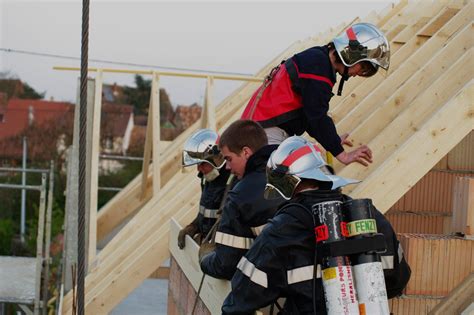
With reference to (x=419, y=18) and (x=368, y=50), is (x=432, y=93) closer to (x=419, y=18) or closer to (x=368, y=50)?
(x=368, y=50)

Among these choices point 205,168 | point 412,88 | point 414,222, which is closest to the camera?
point 412,88

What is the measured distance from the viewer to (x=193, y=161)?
267 inches

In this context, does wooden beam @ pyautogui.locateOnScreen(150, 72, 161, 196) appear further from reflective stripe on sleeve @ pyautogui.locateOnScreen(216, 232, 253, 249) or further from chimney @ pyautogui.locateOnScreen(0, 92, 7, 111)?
chimney @ pyautogui.locateOnScreen(0, 92, 7, 111)

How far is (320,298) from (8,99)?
40.0m

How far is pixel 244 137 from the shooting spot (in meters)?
4.91

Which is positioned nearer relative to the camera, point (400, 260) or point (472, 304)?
point (400, 260)

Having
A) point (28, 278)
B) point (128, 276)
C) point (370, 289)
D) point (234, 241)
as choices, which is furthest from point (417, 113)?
point (28, 278)

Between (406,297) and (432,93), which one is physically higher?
(432,93)

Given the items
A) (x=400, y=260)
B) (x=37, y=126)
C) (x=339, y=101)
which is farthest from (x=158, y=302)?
(x=37, y=126)

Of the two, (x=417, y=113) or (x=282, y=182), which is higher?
(x=417, y=113)

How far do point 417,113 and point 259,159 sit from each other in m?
1.33

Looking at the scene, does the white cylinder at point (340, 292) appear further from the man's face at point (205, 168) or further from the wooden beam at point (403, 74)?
the wooden beam at point (403, 74)

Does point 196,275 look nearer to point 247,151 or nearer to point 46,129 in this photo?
point 247,151

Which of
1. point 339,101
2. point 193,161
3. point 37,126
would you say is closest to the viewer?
point 193,161
